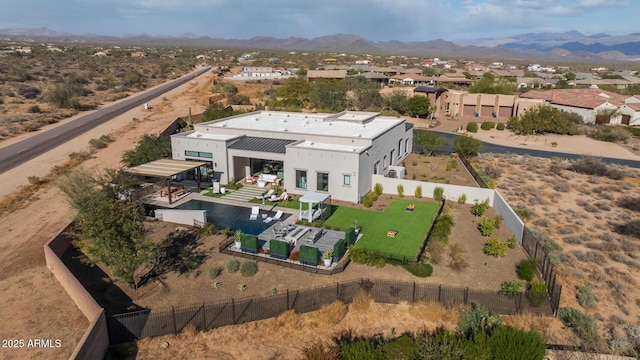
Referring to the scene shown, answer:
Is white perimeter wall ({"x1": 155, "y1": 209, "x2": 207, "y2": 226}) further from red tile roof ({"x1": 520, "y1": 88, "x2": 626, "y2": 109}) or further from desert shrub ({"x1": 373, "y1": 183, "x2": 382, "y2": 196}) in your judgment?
red tile roof ({"x1": 520, "y1": 88, "x2": 626, "y2": 109})

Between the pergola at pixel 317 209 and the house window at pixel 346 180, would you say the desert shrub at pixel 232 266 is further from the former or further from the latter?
the house window at pixel 346 180

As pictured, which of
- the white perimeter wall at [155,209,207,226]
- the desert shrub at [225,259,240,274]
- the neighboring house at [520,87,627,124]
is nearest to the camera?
the desert shrub at [225,259,240,274]

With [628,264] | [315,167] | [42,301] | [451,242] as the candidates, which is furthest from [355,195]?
[42,301]

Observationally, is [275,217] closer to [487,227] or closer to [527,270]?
[487,227]

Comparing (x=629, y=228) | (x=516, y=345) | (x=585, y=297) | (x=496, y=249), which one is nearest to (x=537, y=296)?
(x=585, y=297)

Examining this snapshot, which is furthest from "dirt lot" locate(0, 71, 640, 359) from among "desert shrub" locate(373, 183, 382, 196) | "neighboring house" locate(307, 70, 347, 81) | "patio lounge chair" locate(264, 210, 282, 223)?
"neighboring house" locate(307, 70, 347, 81)

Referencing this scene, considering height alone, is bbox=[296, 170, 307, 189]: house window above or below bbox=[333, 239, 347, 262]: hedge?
above

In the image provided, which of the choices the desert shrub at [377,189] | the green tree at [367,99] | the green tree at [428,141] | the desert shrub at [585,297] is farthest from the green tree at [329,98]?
the desert shrub at [585,297]
